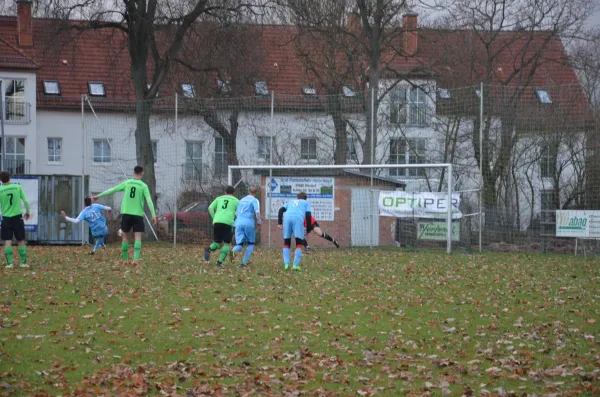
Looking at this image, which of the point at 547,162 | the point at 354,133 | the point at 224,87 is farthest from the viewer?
the point at 224,87

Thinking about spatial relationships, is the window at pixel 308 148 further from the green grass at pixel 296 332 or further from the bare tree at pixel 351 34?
the green grass at pixel 296 332

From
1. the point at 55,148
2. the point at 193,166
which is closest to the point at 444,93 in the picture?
the point at 193,166

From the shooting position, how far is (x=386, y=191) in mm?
28406

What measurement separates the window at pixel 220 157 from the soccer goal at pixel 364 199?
28.2 inches

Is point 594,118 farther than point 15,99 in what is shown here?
No

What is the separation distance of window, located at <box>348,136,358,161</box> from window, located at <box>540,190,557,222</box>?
6004 mm

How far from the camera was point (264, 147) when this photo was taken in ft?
101

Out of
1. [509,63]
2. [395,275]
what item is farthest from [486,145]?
[509,63]

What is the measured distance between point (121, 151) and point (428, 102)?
10.9m

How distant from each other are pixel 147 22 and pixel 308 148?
824 centimetres

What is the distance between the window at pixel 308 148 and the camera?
31234 mm

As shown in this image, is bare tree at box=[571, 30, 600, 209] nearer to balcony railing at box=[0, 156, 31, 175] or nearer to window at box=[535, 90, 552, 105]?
window at box=[535, 90, 552, 105]

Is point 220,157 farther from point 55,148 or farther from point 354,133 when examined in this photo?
point 55,148

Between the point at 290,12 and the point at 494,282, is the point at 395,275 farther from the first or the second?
the point at 290,12
